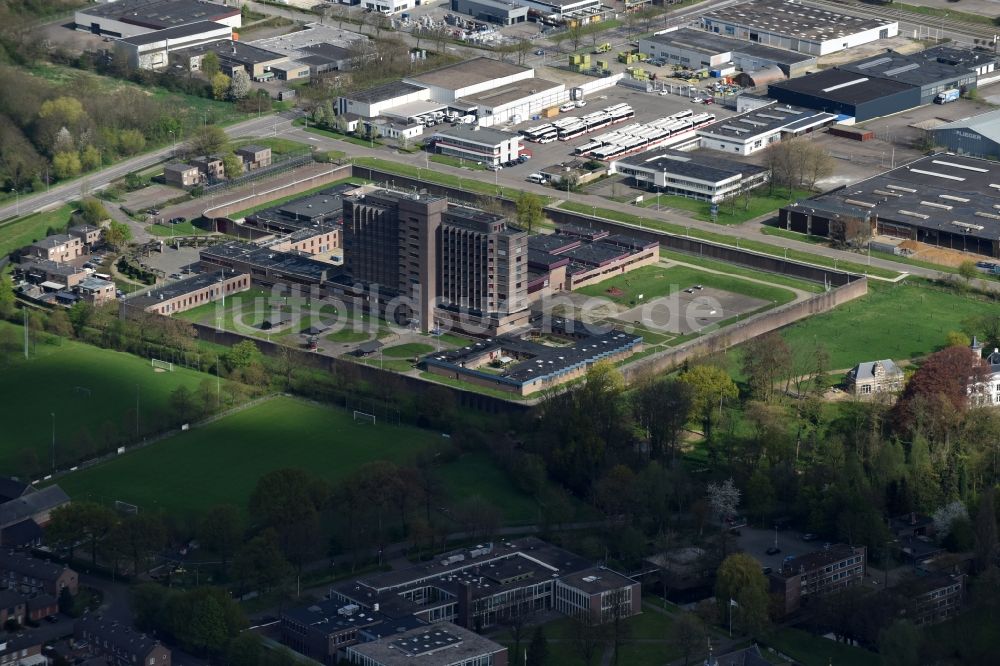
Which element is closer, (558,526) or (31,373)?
(558,526)

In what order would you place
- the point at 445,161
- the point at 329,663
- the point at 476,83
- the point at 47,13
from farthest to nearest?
the point at 47,13
the point at 476,83
the point at 445,161
the point at 329,663

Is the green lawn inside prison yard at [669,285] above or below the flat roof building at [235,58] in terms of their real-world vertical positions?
below

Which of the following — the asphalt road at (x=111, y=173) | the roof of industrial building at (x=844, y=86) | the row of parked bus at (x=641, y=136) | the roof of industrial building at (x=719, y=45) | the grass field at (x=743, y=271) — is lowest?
the asphalt road at (x=111, y=173)

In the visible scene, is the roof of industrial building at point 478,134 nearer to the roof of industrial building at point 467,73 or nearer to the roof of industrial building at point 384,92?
the roof of industrial building at point 384,92

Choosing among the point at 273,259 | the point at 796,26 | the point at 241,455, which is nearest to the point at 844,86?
the point at 796,26

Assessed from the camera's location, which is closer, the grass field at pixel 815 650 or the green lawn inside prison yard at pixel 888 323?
the grass field at pixel 815 650

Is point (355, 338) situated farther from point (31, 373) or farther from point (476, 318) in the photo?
point (31, 373)

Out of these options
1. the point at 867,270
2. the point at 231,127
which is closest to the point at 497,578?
the point at 867,270

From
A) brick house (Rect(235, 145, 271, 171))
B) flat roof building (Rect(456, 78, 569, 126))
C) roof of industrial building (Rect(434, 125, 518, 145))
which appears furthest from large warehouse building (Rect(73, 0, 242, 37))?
roof of industrial building (Rect(434, 125, 518, 145))

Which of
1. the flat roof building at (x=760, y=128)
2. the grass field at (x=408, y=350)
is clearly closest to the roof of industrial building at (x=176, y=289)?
the grass field at (x=408, y=350)
